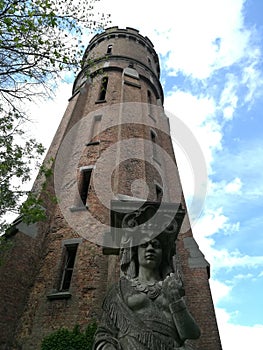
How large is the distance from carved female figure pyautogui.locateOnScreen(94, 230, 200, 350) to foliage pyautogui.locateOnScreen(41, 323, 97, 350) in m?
4.81

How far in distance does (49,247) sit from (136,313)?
8.17m

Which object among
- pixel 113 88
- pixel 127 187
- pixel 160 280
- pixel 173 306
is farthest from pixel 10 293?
pixel 113 88

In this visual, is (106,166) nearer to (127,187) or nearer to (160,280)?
(127,187)

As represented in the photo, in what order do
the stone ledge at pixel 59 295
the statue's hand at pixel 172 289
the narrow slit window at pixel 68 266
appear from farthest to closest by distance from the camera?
the narrow slit window at pixel 68 266 < the stone ledge at pixel 59 295 < the statue's hand at pixel 172 289

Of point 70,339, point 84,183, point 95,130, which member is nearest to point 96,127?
point 95,130

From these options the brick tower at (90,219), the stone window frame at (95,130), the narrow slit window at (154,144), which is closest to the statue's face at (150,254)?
the brick tower at (90,219)

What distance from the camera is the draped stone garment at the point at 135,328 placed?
3012mm

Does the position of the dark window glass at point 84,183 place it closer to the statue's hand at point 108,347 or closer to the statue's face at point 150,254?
the statue's face at point 150,254

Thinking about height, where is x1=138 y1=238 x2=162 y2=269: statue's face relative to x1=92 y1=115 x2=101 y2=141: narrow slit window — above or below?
below

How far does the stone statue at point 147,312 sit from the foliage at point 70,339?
476cm

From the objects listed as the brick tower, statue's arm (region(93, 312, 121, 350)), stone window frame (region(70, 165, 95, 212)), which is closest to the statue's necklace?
statue's arm (region(93, 312, 121, 350))

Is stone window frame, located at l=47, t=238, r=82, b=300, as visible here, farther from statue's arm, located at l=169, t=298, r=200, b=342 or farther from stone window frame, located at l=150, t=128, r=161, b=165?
statue's arm, located at l=169, t=298, r=200, b=342

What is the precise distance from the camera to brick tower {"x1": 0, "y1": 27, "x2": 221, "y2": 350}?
349 inches

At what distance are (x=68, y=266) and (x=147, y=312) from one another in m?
7.87
